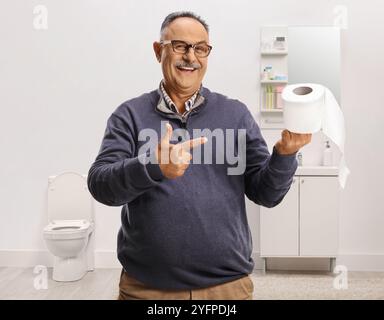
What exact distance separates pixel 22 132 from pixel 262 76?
6.56ft

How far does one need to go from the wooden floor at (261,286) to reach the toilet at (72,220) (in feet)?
0.31

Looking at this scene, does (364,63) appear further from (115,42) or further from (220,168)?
(220,168)

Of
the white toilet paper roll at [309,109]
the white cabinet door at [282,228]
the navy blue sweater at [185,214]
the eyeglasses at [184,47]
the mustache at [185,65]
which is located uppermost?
the eyeglasses at [184,47]

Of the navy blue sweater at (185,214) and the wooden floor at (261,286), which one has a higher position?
the navy blue sweater at (185,214)

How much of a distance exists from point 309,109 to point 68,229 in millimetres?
2571

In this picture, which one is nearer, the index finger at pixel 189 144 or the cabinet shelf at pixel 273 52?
the index finger at pixel 189 144

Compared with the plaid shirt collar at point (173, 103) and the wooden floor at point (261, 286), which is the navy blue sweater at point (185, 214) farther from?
the wooden floor at point (261, 286)

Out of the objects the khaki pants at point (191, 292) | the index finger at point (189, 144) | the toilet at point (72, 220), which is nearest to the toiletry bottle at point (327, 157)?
the toilet at point (72, 220)

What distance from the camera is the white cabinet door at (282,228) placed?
3500 millimetres

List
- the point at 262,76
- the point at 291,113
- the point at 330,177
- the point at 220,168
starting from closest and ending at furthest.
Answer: the point at 291,113
the point at 220,168
the point at 330,177
the point at 262,76

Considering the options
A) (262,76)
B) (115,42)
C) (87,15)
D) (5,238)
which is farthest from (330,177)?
(5,238)

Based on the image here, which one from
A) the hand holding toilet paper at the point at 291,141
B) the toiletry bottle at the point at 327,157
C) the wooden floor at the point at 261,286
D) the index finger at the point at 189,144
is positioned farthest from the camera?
the toiletry bottle at the point at 327,157

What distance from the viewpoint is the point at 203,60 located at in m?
1.34

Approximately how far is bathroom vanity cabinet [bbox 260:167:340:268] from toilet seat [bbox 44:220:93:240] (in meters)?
1.31
